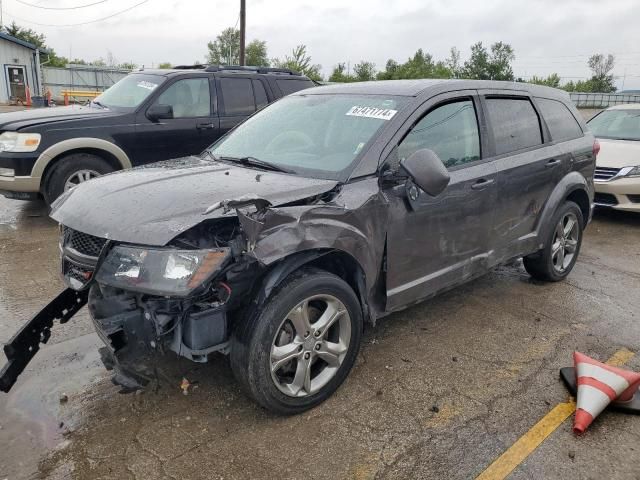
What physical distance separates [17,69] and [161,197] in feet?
118

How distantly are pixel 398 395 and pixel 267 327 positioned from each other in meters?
1.02

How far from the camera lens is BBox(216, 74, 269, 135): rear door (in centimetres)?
741

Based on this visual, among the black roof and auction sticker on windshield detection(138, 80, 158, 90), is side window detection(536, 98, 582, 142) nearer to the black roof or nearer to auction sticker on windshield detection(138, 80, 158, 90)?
the black roof

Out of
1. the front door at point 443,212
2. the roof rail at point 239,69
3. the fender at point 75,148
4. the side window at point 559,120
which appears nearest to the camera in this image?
the front door at point 443,212

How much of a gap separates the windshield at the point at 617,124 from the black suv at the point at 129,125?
17.5 feet

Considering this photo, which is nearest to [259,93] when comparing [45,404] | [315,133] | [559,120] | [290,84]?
[290,84]

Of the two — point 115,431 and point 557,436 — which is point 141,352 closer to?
point 115,431

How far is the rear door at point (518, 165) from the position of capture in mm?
4086

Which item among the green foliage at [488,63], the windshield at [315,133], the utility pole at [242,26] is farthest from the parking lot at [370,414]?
the green foliage at [488,63]

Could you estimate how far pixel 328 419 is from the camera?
2936mm

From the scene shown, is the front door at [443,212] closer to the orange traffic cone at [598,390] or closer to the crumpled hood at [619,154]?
the orange traffic cone at [598,390]

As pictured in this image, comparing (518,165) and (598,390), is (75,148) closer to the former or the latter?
(518,165)

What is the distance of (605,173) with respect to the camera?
7.63m

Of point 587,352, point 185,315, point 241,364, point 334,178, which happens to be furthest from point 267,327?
point 587,352
